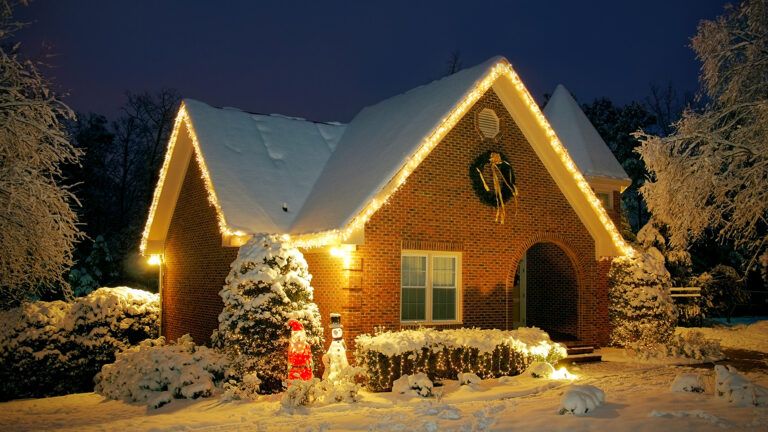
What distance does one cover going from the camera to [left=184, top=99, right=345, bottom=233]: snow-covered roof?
51.9 ft

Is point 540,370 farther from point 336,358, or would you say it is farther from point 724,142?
point 724,142

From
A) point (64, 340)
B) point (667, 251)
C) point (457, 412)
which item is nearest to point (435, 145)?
point (457, 412)

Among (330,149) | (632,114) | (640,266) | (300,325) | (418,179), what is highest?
(632,114)

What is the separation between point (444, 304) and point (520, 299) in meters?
5.16

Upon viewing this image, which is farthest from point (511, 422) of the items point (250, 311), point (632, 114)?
point (632, 114)

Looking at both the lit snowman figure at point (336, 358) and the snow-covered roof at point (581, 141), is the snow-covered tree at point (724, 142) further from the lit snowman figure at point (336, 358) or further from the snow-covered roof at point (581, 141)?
the lit snowman figure at point (336, 358)

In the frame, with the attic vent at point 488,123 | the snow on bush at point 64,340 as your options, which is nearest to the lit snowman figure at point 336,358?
the attic vent at point 488,123

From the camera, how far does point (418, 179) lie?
1502 centimetres

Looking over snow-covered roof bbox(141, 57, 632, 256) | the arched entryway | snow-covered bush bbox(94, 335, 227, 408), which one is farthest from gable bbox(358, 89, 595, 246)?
snow-covered bush bbox(94, 335, 227, 408)

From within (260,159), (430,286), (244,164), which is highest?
(260,159)

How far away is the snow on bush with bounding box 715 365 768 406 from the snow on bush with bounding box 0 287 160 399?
13.2 meters

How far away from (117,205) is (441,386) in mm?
33933

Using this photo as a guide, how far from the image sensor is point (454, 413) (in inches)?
399

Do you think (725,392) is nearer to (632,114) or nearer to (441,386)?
A: (441,386)
